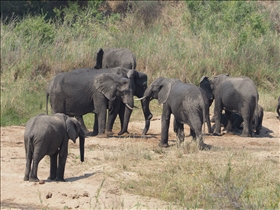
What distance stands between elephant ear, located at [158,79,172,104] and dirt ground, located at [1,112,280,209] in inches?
34.3

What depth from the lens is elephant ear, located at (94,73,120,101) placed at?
1561 centimetres

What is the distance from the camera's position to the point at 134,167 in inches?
482

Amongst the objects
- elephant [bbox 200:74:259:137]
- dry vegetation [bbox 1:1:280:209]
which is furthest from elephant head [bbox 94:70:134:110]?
elephant [bbox 200:74:259:137]

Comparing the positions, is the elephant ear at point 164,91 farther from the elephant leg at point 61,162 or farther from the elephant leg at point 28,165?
the elephant leg at point 28,165

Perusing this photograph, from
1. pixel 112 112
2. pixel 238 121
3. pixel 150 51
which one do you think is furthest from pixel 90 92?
pixel 150 51

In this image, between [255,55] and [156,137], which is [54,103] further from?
[255,55]

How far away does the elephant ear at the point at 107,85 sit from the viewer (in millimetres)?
15609

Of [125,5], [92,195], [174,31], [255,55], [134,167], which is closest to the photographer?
[92,195]

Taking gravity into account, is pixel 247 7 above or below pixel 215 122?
above

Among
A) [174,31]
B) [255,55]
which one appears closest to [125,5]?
[174,31]

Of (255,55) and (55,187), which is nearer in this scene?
(55,187)

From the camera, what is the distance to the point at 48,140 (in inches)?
437

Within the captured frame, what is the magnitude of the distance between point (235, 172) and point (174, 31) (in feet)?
43.4

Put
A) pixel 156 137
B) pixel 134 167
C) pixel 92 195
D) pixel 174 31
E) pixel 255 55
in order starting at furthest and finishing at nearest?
pixel 174 31
pixel 255 55
pixel 156 137
pixel 134 167
pixel 92 195
